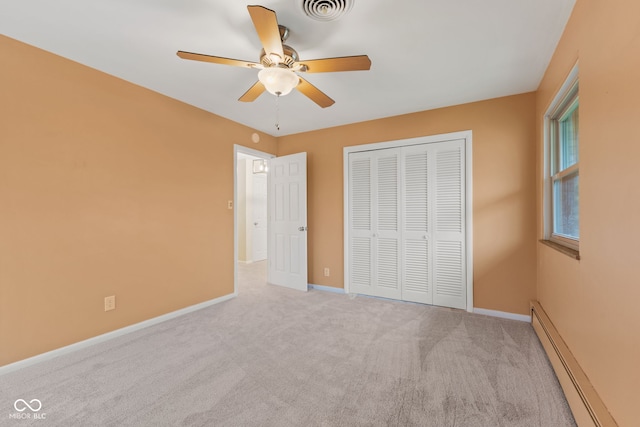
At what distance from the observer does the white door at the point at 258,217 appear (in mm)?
A: 6340

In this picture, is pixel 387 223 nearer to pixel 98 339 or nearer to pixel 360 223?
pixel 360 223

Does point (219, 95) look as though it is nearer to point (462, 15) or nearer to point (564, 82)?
point (462, 15)

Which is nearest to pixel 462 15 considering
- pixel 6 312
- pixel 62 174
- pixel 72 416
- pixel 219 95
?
pixel 219 95

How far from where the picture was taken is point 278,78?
1.81 m

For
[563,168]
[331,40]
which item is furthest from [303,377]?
[563,168]

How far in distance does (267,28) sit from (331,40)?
26.2 inches

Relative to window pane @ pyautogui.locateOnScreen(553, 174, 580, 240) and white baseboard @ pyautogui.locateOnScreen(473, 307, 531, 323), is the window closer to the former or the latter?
window pane @ pyautogui.locateOnScreen(553, 174, 580, 240)

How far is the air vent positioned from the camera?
61.6 inches

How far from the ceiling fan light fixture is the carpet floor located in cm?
204

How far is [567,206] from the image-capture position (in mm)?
2154

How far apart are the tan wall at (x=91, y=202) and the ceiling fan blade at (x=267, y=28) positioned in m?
1.83

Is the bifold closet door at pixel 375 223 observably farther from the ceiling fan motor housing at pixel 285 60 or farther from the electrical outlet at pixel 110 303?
the electrical outlet at pixel 110 303

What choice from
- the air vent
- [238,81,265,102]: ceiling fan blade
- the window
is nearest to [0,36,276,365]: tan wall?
[238,81,265,102]: ceiling fan blade

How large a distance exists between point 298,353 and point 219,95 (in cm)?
270
